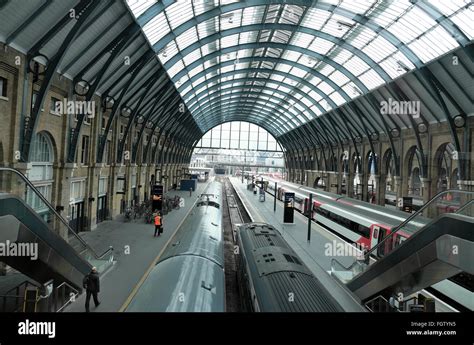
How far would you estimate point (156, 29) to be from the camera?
18.5m

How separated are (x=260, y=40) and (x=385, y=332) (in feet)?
93.9

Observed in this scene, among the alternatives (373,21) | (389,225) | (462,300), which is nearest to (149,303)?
(462,300)

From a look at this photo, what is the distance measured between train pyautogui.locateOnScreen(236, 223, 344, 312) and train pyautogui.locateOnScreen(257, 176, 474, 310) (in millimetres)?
2694

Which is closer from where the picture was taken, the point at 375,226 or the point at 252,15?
the point at 375,226

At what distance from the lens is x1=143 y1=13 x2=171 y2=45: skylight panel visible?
17.5 m

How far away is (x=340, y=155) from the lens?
137ft

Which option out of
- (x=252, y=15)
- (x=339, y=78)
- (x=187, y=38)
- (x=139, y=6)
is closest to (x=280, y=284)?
(x=139, y=6)

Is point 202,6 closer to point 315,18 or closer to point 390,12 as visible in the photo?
point 315,18

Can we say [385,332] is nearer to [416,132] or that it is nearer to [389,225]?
[389,225]

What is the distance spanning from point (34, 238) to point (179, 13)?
1649cm

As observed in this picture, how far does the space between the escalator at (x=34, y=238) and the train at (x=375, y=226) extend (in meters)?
8.86

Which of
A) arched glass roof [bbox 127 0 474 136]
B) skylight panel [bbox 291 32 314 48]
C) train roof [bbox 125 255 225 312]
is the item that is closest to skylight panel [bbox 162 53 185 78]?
arched glass roof [bbox 127 0 474 136]

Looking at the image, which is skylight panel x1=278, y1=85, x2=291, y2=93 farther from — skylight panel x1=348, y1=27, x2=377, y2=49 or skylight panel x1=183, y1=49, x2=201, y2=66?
skylight panel x1=348, y1=27, x2=377, y2=49

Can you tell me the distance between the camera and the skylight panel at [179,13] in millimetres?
17859
